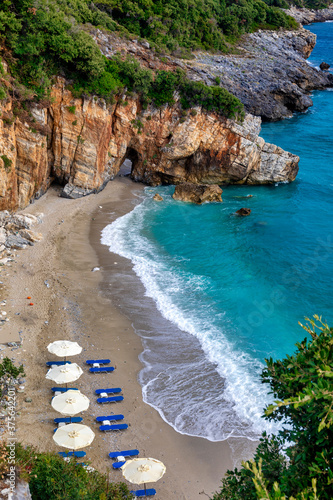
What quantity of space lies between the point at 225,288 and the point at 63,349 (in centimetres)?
1307

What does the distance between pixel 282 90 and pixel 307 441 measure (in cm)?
7545

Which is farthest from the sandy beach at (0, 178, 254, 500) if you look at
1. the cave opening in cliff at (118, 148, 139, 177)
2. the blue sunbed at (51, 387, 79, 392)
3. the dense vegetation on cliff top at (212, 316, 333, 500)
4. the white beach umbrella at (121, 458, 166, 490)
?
the cave opening in cliff at (118, 148, 139, 177)

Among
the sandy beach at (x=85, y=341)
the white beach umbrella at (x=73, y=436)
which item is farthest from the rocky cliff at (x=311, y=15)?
the white beach umbrella at (x=73, y=436)

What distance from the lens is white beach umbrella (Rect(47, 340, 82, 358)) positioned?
2028 cm

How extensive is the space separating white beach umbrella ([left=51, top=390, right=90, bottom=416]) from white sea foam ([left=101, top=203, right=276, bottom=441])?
3.75 m

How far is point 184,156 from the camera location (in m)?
44.7

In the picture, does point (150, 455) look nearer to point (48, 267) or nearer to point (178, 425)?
point (178, 425)

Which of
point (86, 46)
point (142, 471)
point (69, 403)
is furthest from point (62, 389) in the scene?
point (86, 46)

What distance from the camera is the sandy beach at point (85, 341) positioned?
56.6 feet

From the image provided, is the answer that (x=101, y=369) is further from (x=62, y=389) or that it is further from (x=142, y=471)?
(x=142, y=471)

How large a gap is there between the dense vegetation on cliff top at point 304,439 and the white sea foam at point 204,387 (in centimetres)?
824

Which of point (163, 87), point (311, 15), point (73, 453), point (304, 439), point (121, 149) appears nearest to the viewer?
point (304, 439)

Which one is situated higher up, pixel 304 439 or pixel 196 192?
pixel 304 439

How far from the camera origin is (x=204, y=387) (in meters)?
21.0
